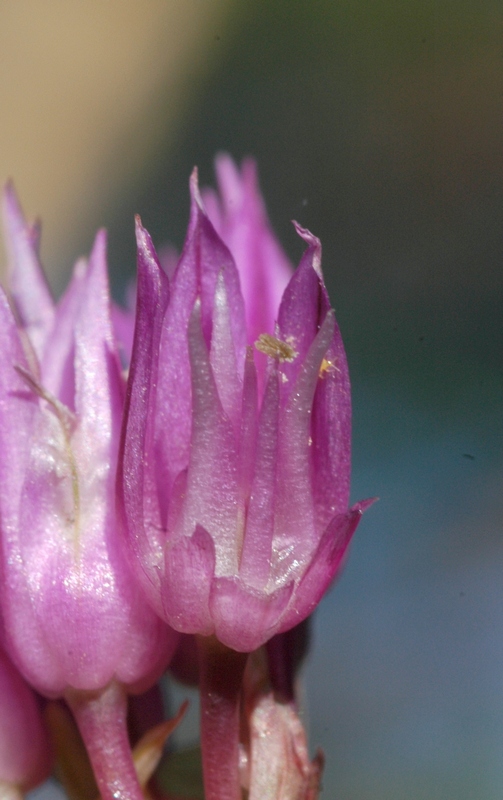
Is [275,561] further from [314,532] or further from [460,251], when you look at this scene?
[460,251]

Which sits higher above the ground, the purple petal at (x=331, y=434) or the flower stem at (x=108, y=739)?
the purple petal at (x=331, y=434)

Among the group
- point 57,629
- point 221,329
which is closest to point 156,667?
point 57,629

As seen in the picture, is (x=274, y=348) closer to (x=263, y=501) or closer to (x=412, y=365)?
(x=263, y=501)

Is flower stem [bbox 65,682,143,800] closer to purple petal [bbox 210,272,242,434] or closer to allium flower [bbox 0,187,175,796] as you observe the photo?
allium flower [bbox 0,187,175,796]

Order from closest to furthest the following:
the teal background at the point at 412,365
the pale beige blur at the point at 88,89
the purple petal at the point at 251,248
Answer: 1. the purple petal at the point at 251,248
2. the teal background at the point at 412,365
3. the pale beige blur at the point at 88,89

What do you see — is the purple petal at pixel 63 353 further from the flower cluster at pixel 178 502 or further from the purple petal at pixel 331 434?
the purple petal at pixel 331 434

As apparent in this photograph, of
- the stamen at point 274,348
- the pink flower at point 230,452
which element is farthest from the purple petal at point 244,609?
the stamen at point 274,348

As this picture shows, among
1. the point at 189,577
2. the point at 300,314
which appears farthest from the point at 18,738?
the point at 300,314
